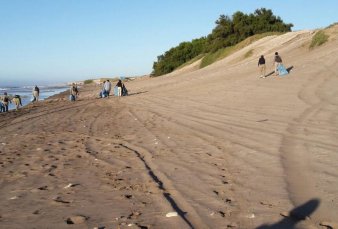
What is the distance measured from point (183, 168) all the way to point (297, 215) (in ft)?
8.79

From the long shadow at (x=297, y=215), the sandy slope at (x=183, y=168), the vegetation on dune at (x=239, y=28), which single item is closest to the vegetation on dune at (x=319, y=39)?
the sandy slope at (x=183, y=168)

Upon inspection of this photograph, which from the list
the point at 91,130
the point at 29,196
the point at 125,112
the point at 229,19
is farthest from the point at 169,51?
the point at 29,196

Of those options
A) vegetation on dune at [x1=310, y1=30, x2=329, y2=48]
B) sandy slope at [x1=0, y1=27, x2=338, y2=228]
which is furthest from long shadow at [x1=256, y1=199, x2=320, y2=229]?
vegetation on dune at [x1=310, y1=30, x2=329, y2=48]

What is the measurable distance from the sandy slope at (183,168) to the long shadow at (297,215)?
0.02 m

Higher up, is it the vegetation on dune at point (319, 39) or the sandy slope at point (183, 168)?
the vegetation on dune at point (319, 39)

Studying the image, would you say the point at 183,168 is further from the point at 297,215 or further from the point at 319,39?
the point at 319,39

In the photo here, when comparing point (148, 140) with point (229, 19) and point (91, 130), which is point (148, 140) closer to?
point (91, 130)

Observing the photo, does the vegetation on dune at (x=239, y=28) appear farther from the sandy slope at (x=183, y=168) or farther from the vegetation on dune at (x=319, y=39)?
the sandy slope at (x=183, y=168)

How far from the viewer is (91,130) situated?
12.8m

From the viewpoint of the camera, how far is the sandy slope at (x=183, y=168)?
4992 millimetres

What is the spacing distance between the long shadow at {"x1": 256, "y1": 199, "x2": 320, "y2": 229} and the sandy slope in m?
0.02

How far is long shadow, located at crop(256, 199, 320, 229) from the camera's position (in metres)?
4.50

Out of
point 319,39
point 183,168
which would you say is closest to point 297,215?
point 183,168

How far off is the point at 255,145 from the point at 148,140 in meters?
2.75
